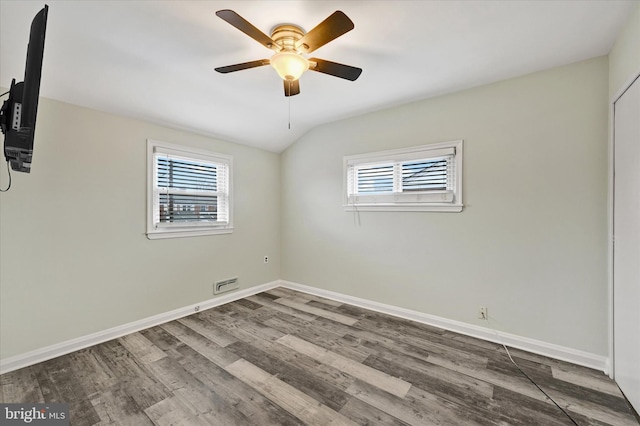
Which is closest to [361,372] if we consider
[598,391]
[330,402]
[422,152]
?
[330,402]

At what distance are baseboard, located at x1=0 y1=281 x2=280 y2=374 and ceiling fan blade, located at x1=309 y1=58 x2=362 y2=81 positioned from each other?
316 cm

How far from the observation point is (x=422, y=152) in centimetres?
309

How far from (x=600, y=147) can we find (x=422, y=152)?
1456mm

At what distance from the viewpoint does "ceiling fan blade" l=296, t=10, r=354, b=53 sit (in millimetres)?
1456

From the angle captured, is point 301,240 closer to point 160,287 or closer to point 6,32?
point 160,287

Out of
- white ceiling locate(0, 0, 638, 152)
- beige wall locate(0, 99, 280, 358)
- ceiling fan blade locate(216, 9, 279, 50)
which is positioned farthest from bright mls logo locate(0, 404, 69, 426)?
ceiling fan blade locate(216, 9, 279, 50)

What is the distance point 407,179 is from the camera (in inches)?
128

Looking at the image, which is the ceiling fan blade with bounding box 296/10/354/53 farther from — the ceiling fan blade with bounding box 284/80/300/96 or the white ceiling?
the ceiling fan blade with bounding box 284/80/300/96

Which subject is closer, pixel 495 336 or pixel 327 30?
pixel 327 30

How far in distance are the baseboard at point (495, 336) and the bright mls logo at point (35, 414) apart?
2.88 meters

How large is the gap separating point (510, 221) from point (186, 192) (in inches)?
146

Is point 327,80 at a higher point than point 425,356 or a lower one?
Answer: higher

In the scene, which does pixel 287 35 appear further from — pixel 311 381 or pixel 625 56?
Answer: pixel 311 381

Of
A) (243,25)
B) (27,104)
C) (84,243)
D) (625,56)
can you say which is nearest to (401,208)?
(625,56)
